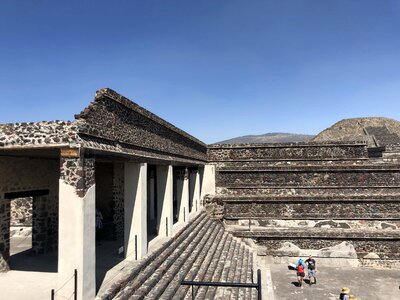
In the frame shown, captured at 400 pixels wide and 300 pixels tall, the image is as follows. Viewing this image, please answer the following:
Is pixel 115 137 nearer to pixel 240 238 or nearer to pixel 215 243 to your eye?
pixel 215 243

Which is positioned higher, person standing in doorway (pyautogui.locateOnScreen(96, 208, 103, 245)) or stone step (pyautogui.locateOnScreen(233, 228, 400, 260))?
person standing in doorway (pyautogui.locateOnScreen(96, 208, 103, 245))

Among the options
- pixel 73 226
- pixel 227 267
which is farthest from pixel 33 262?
pixel 227 267

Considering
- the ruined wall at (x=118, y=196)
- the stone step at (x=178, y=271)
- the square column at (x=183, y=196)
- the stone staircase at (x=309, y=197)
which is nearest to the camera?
the stone step at (x=178, y=271)

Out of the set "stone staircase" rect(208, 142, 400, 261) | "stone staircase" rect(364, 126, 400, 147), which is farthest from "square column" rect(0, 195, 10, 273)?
"stone staircase" rect(364, 126, 400, 147)

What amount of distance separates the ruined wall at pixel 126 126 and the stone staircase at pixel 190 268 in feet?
10.0

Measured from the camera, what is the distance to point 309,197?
1777 cm

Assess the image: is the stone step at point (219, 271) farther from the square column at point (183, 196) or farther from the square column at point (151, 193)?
the square column at point (151, 193)

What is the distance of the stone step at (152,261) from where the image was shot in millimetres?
7126

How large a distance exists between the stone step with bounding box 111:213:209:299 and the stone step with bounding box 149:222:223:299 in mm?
336

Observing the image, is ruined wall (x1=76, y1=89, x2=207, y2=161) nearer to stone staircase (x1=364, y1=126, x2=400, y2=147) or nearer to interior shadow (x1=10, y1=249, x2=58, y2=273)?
interior shadow (x1=10, y1=249, x2=58, y2=273)

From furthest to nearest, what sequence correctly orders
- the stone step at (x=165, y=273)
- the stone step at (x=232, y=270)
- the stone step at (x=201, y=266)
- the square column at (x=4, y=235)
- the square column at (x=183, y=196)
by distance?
the square column at (x=183, y=196), the stone step at (x=232, y=270), the square column at (x=4, y=235), the stone step at (x=201, y=266), the stone step at (x=165, y=273)

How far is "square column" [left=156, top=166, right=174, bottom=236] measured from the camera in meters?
12.2

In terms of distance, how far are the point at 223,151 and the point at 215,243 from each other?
27.1ft

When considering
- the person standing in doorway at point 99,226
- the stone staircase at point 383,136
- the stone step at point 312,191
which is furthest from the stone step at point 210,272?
the stone staircase at point 383,136
